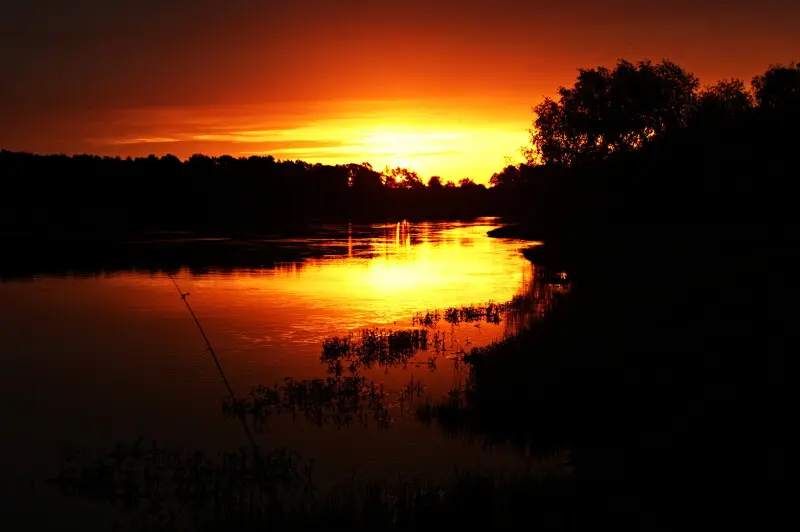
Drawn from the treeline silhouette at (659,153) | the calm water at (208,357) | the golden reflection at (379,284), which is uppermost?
the treeline silhouette at (659,153)

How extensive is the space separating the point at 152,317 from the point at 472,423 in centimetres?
2044

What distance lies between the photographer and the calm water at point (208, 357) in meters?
14.4

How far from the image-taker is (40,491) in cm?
1241

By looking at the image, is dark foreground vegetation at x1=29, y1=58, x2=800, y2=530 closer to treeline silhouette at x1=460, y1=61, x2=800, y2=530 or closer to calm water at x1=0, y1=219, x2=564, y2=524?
treeline silhouette at x1=460, y1=61, x2=800, y2=530

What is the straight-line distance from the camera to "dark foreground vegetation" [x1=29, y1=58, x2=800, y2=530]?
10539 millimetres

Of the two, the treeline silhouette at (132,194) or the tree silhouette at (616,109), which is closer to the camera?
the tree silhouette at (616,109)

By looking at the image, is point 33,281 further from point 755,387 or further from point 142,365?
point 755,387

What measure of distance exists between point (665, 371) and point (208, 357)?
14.8 m

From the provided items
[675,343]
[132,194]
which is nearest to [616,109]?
[675,343]

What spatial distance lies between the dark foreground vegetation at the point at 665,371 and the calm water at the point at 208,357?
1588mm

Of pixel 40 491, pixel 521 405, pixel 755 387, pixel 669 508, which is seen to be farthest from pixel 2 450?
pixel 755 387

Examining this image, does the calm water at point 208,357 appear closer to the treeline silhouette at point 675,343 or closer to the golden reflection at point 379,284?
the golden reflection at point 379,284

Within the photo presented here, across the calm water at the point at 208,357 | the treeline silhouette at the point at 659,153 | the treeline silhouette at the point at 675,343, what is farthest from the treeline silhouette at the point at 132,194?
the treeline silhouette at the point at 675,343

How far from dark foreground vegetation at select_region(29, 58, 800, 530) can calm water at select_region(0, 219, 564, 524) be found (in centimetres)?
159
